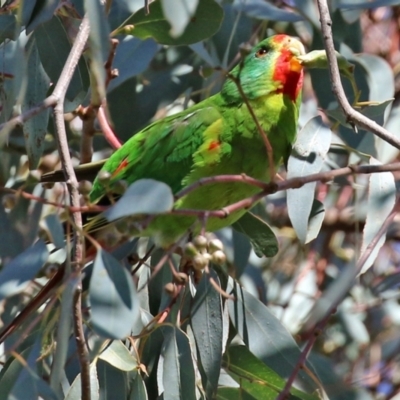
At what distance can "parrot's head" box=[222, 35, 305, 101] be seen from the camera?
2199 mm

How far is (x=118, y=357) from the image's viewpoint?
173 cm

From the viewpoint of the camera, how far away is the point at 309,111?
120 inches

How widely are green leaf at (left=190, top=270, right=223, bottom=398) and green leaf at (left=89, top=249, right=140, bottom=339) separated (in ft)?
1.49

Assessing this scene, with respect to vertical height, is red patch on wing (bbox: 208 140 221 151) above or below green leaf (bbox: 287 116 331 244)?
above

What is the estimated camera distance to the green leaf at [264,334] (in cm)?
182

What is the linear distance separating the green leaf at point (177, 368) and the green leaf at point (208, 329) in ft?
0.14

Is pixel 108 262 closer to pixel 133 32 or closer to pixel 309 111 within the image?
pixel 133 32

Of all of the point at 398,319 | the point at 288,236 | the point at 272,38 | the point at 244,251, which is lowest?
the point at 398,319

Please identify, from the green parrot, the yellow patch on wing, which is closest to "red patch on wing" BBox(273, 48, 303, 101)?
the green parrot

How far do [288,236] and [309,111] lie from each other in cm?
57

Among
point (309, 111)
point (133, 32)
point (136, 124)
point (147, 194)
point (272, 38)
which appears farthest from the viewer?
point (309, 111)

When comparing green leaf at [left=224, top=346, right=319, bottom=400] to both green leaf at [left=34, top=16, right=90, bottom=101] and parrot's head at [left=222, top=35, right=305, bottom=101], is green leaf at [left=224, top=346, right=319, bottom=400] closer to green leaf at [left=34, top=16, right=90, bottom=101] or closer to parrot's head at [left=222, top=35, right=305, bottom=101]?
parrot's head at [left=222, top=35, right=305, bottom=101]

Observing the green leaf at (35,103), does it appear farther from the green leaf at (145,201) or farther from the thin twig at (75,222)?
the green leaf at (145,201)

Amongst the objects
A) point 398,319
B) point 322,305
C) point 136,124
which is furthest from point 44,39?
point 398,319
